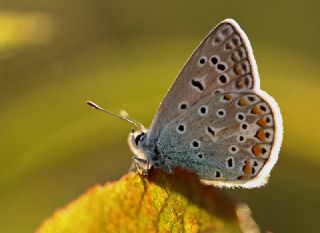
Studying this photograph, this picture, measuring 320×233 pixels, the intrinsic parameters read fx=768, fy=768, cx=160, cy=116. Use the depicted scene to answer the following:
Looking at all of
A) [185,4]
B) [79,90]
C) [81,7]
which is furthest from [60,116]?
[185,4]

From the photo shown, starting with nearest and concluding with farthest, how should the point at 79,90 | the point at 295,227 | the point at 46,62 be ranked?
the point at 79,90
the point at 295,227
the point at 46,62

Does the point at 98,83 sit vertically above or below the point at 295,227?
above

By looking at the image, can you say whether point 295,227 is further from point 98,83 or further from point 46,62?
point 46,62

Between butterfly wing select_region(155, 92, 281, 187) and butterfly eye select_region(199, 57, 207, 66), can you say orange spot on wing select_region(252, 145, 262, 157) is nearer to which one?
butterfly wing select_region(155, 92, 281, 187)

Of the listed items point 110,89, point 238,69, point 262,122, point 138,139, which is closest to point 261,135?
point 262,122

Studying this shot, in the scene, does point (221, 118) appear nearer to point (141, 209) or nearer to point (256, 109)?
point (256, 109)

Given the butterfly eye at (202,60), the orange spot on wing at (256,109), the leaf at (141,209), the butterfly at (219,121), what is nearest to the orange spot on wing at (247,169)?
the butterfly at (219,121)
